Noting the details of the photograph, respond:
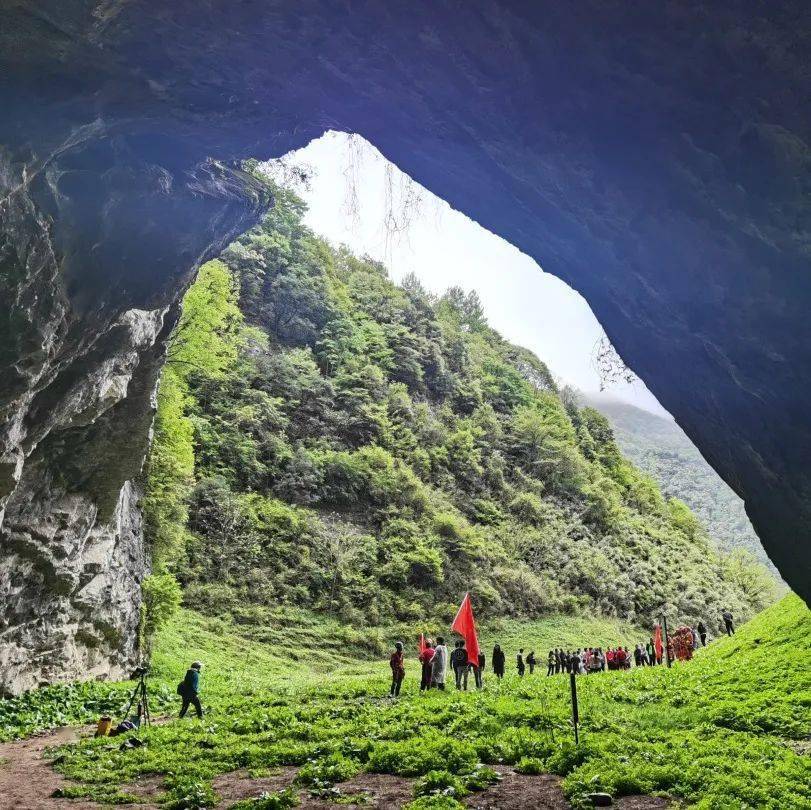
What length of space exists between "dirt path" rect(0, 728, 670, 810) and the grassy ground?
199mm

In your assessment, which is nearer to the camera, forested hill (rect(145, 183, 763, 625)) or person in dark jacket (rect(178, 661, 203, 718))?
person in dark jacket (rect(178, 661, 203, 718))

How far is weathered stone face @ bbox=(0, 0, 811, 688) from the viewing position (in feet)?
14.6

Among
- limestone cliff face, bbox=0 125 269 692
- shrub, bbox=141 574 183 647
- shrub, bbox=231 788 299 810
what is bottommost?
shrub, bbox=231 788 299 810

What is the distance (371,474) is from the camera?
38312 mm

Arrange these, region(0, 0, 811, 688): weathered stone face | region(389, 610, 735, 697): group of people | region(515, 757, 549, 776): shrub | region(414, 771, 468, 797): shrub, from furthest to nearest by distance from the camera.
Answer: region(389, 610, 735, 697): group of people → region(515, 757, 549, 776): shrub → region(414, 771, 468, 797): shrub → region(0, 0, 811, 688): weathered stone face

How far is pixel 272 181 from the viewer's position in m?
15.9

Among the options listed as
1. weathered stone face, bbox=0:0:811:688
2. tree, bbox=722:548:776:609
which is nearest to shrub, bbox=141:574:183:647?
weathered stone face, bbox=0:0:811:688

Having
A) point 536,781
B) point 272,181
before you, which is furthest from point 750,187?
point 272,181

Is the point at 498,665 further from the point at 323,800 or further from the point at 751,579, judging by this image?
the point at 751,579

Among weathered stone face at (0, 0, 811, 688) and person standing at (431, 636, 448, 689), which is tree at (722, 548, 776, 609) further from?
weathered stone face at (0, 0, 811, 688)

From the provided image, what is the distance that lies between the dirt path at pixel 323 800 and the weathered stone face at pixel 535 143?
135 inches

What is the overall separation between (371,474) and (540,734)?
2961 centimetres

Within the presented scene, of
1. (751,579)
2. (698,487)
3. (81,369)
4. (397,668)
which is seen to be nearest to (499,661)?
(397,668)

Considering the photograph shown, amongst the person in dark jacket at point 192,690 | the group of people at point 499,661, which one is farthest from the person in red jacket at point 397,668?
the person in dark jacket at point 192,690
